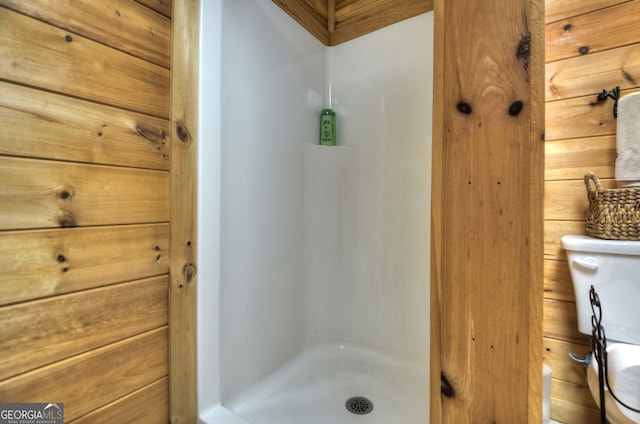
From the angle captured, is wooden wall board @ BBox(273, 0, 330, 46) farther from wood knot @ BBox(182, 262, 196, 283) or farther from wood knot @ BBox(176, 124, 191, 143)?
wood knot @ BBox(182, 262, 196, 283)

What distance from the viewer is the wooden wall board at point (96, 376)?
1.82ft

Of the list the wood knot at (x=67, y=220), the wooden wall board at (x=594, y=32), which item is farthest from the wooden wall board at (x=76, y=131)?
the wooden wall board at (x=594, y=32)

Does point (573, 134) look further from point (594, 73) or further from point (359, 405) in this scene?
point (359, 405)

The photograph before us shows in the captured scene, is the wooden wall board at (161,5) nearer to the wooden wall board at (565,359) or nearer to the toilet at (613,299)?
the toilet at (613,299)

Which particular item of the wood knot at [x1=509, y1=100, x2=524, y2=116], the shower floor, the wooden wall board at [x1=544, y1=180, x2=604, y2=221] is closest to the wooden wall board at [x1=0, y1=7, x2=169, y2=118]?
the wood knot at [x1=509, y1=100, x2=524, y2=116]

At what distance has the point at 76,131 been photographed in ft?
2.00

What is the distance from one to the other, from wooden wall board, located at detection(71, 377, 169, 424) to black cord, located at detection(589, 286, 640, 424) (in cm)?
Answer: 129

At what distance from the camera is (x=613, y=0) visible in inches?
40.6

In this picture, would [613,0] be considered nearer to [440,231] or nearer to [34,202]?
[440,231]

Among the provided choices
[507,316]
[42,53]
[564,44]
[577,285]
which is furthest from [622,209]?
[42,53]

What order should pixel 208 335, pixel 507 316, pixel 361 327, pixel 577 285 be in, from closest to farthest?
pixel 507 316, pixel 208 335, pixel 577 285, pixel 361 327

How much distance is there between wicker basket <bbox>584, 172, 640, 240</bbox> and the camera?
0.91 m

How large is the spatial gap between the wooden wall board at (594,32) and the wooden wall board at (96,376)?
1.78 metres

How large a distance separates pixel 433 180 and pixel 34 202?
0.79 metres
